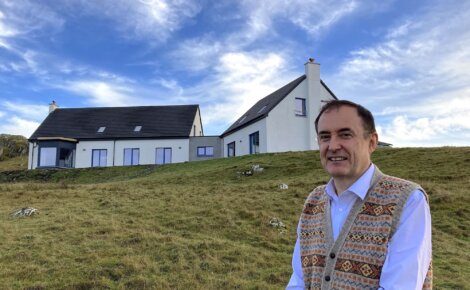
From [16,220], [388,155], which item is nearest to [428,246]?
[16,220]

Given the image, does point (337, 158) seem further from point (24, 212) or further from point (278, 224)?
point (24, 212)

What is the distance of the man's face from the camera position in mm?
2549

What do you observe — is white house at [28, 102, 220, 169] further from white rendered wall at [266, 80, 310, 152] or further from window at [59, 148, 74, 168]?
white rendered wall at [266, 80, 310, 152]

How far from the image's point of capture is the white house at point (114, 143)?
39.3 metres

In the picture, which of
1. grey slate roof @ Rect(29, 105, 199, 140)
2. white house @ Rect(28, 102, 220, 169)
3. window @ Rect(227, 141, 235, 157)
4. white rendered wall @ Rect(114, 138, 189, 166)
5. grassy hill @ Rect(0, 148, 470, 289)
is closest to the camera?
grassy hill @ Rect(0, 148, 470, 289)

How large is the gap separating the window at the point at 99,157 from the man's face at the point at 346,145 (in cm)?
3960

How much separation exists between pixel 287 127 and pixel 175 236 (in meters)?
24.0

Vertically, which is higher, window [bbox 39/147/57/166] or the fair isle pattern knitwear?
window [bbox 39/147/57/166]

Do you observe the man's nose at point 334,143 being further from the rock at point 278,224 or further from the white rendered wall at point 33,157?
the white rendered wall at point 33,157

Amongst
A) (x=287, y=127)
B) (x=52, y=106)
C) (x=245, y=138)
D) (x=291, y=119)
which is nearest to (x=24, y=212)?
(x=287, y=127)

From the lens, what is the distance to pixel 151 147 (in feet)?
131

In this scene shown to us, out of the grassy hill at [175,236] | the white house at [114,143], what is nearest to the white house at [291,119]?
the white house at [114,143]

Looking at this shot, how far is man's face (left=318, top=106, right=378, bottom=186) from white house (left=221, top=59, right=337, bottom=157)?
2910cm

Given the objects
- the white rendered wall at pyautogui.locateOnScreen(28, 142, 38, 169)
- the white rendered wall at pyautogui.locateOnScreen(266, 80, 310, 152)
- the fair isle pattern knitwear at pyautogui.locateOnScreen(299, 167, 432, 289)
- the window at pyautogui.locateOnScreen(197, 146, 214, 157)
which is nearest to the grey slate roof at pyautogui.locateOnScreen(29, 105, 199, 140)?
the white rendered wall at pyautogui.locateOnScreen(28, 142, 38, 169)
